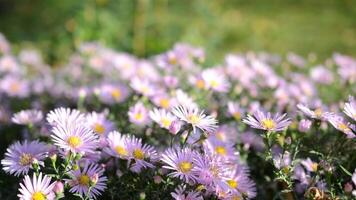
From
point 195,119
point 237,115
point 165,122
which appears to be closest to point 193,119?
point 195,119

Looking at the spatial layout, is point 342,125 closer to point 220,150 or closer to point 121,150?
point 220,150

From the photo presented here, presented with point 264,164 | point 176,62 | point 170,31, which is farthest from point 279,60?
point 170,31

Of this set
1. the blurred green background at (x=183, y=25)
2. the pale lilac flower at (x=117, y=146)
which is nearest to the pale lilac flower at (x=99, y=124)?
the pale lilac flower at (x=117, y=146)

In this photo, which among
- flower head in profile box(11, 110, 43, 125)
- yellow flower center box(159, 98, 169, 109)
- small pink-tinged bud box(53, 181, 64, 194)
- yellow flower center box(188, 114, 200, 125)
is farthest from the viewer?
yellow flower center box(159, 98, 169, 109)

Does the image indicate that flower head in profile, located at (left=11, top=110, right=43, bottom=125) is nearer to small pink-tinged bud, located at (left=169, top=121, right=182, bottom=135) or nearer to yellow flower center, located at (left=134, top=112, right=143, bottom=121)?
yellow flower center, located at (left=134, top=112, right=143, bottom=121)

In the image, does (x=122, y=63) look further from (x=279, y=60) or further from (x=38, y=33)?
(x=38, y=33)

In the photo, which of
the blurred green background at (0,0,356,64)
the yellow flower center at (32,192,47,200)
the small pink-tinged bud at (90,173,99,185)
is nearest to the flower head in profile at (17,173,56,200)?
the yellow flower center at (32,192,47,200)
